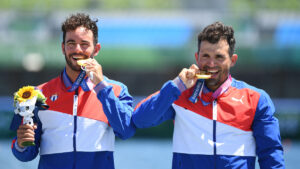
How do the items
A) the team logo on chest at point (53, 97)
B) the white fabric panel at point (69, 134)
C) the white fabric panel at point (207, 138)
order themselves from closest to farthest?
the white fabric panel at point (207, 138) → the white fabric panel at point (69, 134) → the team logo on chest at point (53, 97)

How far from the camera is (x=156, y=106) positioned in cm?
312

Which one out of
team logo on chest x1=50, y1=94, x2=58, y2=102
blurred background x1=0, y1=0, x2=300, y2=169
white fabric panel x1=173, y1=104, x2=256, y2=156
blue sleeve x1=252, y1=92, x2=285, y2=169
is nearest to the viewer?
blue sleeve x1=252, y1=92, x2=285, y2=169

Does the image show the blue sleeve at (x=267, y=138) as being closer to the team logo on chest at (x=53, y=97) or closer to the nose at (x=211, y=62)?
the nose at (x=211, y=62)

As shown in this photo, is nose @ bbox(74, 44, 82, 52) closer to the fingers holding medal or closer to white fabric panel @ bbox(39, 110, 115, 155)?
the fingers holding medal

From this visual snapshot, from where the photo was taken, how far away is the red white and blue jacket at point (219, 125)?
3.13 m

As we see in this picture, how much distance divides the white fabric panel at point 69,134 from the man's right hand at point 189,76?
691mm

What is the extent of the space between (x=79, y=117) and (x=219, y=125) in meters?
1.02

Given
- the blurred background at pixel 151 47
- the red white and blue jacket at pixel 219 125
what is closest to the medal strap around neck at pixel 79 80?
the red white and blue jacket at pixel 219 125

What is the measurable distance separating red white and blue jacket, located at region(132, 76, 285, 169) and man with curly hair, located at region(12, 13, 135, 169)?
269mm

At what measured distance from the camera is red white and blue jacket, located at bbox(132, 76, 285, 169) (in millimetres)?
3127

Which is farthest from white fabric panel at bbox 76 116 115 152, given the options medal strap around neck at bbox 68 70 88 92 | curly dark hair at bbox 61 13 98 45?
curly dark hair at bbox 61 13 98 45

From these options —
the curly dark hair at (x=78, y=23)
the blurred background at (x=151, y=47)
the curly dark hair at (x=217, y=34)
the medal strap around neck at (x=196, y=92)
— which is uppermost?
the curly dark hair at (x=78, y=23)

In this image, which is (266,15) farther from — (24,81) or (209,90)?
(209,90)

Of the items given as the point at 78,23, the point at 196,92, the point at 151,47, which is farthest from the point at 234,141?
the point at 151,47
